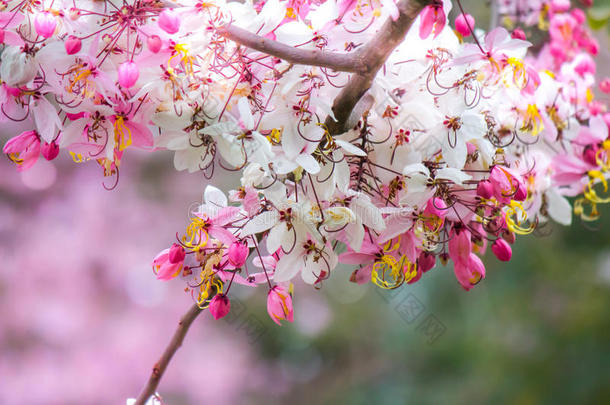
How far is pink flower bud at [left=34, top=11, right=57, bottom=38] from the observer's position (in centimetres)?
46

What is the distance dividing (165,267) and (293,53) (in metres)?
0.23

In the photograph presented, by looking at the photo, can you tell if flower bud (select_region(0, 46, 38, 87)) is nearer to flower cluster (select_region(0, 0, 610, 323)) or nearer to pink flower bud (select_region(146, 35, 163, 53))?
flower cluster (select_region(0, 0, 610, 323))

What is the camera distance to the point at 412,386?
2.09 metres

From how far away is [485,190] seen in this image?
0.51 metres

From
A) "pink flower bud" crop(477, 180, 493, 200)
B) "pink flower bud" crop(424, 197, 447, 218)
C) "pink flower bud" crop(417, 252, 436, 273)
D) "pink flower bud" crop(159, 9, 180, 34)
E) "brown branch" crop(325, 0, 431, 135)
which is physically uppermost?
"pink flower bud" crop(159, 9, 180, 34)

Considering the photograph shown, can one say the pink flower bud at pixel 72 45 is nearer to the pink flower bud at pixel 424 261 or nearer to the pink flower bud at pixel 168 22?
the pink flower bud at pixel 168 22

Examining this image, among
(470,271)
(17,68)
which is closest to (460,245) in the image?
(470,271)

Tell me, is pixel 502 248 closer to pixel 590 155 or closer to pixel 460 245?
pixel 460 245

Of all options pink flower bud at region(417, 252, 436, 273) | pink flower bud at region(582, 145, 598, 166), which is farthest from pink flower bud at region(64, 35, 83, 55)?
pink flower bud at region(582, 145, 598, 166)

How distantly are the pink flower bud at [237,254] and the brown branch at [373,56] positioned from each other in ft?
0.41

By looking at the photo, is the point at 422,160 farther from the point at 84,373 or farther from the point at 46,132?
the point at 84,373

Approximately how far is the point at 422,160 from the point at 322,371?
1.90 metres

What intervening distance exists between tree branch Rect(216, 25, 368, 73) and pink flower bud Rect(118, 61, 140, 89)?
0.07 meters

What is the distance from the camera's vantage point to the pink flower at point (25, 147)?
1.84 ft
